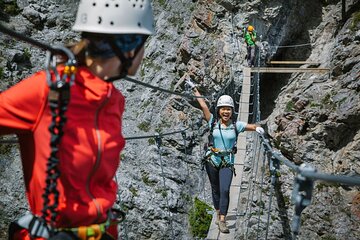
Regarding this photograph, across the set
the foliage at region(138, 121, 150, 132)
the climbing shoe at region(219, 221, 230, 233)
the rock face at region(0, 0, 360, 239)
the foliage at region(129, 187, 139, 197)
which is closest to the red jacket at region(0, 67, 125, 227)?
the climbing shoe at region(219, 221, 230, 233)

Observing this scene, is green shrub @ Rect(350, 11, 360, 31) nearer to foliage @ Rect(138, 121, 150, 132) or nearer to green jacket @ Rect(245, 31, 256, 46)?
green jacket @ Rect(245, 31, 256, 46)

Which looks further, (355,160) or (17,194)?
(17,194)

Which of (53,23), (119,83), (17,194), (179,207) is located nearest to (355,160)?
(179,207)

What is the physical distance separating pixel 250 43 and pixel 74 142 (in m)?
8.91

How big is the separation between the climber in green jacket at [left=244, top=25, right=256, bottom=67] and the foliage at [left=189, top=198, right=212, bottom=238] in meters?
3.83

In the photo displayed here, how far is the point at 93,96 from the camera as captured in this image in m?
0.94

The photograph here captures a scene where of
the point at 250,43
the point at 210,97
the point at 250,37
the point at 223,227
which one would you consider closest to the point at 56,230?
the point at 223,227

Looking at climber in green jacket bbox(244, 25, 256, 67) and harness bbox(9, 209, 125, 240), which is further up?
climber in green jacket bbox(244, 25, 256, 67)

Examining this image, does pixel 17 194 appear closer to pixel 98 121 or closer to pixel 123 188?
pixel 123 188

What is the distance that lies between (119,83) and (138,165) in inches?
105

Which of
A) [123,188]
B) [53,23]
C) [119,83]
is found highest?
[53,23]

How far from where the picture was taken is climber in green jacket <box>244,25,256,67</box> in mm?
9414

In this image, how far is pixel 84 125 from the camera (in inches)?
36.4

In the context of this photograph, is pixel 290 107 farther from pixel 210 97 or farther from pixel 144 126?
pixel 144 126
